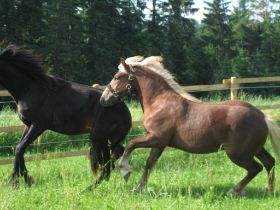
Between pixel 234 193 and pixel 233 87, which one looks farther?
pixel 233 87

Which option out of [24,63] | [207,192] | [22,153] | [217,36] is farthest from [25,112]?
[217,36]

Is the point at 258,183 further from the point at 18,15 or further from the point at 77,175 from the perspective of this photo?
the point at 18,15

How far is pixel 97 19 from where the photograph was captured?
46.0 metres

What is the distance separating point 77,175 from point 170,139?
220 cm

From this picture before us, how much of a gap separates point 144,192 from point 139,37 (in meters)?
43.0

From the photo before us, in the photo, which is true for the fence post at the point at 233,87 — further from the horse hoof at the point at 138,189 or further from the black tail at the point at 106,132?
the horse hoof at the point at 138,189

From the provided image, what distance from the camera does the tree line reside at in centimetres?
4016

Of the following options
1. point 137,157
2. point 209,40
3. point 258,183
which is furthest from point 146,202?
point 209,40

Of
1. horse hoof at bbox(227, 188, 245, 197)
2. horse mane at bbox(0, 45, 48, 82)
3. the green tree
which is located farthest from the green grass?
the green tree

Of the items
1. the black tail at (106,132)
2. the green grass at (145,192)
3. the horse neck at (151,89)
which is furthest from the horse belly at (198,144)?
the black tail at (106,132)

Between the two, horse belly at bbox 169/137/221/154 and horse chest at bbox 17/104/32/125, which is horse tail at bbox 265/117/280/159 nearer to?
horse belly at bbox 169/137/221/154

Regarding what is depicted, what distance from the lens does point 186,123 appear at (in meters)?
6.60

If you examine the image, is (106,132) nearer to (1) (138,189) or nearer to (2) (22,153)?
(1) (138,189)

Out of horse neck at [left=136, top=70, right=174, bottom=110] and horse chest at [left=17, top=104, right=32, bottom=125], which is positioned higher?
horse neck at [left=136, top=70, right=174, bottom=110]
